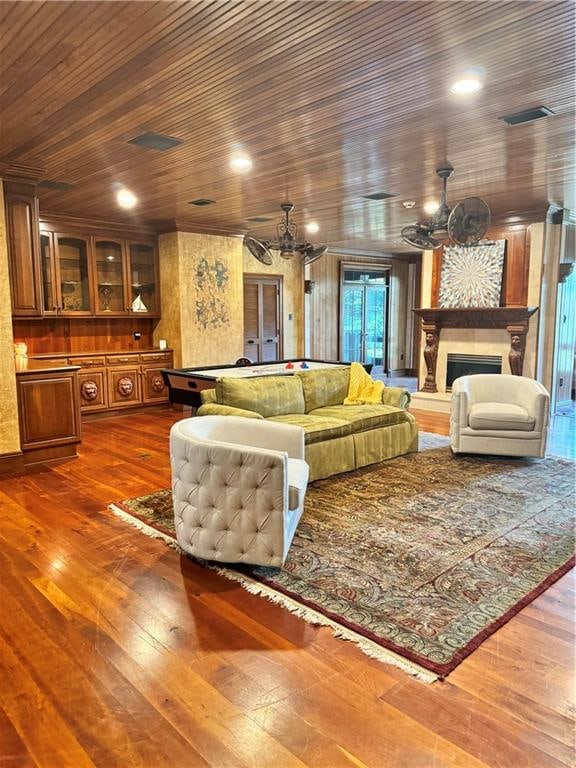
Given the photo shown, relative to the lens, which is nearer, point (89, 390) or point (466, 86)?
point (466, 86)

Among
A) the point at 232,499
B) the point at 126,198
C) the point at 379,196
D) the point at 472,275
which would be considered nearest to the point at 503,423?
the point at 379,196

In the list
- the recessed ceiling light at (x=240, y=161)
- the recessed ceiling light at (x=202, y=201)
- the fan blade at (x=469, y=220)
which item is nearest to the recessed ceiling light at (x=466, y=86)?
Answer: the fan blade at (x=469, y=220)

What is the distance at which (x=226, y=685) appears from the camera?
2.03 metres

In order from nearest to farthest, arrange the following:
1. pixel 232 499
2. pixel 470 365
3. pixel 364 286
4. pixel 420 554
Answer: pixel 232 499 < pixel 420 554 < pixel 470 365 < pixel 364 286

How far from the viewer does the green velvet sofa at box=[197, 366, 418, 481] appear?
172 inches

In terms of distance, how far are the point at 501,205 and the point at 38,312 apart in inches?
211

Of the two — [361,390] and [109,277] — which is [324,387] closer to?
[361,390]

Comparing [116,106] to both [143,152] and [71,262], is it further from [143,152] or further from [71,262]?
[71,262]

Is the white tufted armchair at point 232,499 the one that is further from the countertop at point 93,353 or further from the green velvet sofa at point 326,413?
the countertop at point 93,353

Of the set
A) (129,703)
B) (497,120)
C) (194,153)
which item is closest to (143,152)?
(194,153)

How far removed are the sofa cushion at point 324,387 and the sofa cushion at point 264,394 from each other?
0.35 feet

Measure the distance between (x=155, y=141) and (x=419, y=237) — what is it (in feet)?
7.74

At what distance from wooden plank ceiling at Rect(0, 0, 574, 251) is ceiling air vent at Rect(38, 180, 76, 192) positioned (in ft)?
0.37

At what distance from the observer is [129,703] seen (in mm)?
1944
